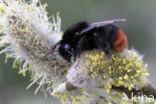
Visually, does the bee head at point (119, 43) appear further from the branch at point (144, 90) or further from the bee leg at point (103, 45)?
the branch at point (144, 90)

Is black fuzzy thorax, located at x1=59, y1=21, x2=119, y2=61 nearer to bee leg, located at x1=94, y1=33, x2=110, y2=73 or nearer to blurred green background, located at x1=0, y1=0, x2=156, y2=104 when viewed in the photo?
bee leg, located at x1=94, y1=33, x2=110, y2=73

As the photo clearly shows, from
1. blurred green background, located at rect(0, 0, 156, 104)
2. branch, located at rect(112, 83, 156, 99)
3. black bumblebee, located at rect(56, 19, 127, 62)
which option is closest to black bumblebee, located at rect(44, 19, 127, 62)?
black bumblebee, located at rect(56, 19, 127, 62)

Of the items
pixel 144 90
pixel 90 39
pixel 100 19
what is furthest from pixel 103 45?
pixel 100 19

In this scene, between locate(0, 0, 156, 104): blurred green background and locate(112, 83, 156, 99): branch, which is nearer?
locate(112, 83, 156, 99): branch

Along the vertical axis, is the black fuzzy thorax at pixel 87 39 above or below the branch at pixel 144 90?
above

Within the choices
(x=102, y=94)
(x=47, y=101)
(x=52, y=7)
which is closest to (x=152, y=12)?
(x=52, y=7)

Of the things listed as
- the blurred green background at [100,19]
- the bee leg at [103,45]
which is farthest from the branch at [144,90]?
the blurred green background at [100,19]
